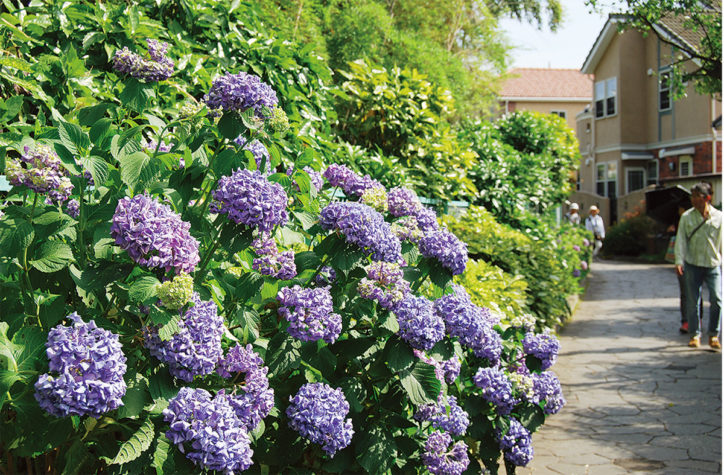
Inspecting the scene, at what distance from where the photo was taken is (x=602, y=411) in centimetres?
601

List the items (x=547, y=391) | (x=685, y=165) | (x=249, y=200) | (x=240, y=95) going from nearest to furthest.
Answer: (x=249, y=200), (x=240, y=95), (x=547, y=391), (x=685, y=165)

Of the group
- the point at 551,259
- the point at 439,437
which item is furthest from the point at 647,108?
the point at 439,437

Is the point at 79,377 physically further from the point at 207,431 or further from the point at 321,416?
the point at 321,416

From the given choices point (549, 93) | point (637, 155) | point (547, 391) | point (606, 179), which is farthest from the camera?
point (549, 93)

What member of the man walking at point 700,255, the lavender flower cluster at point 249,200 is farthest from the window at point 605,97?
the lavender flower cluster at point 249,200

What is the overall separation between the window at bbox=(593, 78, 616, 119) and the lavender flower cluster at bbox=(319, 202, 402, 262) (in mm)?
32802

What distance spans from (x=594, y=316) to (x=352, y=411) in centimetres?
958

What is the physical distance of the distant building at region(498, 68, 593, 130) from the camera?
44.8 meters

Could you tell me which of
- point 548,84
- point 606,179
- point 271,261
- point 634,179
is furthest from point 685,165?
point 271,261

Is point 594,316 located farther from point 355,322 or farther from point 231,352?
point 231,352

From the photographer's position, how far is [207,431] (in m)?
1.86

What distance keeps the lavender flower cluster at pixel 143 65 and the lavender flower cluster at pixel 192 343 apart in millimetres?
962

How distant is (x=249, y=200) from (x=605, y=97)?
3393 cm

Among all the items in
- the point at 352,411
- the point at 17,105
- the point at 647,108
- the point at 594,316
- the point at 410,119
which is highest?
the point at 647,108
